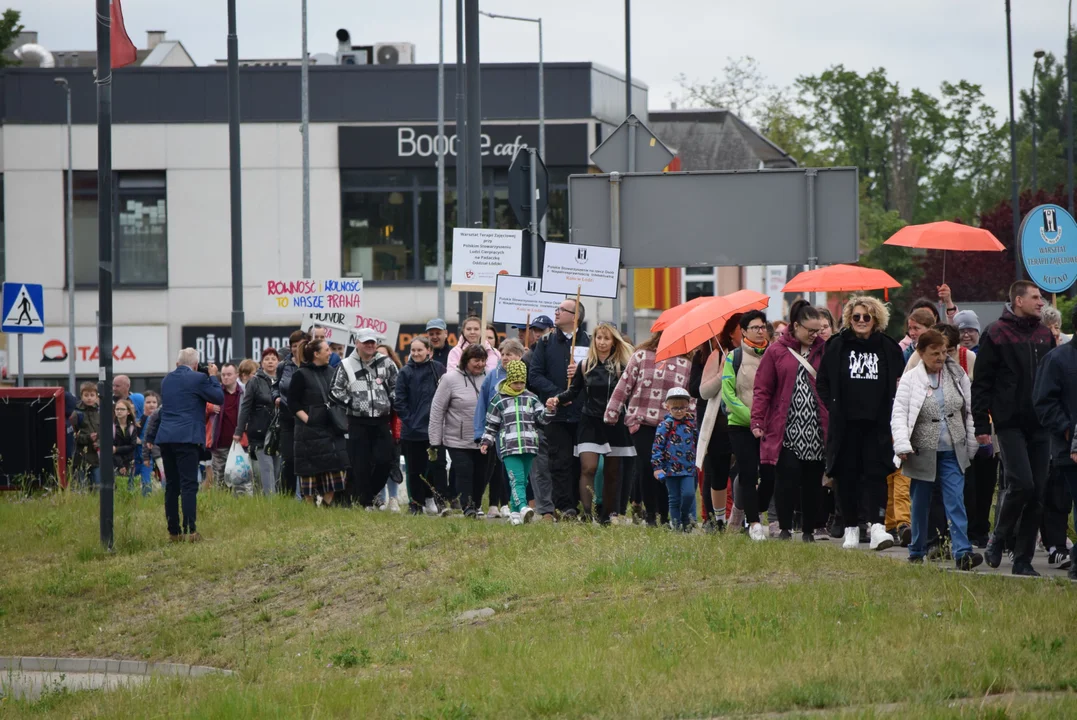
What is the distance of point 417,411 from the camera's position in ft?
53.7

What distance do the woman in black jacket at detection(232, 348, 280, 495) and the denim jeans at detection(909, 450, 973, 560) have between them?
8881mm

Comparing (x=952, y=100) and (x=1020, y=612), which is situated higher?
(x=952, y=100)

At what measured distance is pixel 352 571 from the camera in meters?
13.2

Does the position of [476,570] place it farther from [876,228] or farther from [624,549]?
[876,228]

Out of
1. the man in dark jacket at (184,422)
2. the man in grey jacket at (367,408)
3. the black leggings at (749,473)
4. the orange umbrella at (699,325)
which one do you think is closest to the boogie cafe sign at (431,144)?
the man in grey jacket at (367,408)

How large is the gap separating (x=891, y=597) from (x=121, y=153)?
3731cm

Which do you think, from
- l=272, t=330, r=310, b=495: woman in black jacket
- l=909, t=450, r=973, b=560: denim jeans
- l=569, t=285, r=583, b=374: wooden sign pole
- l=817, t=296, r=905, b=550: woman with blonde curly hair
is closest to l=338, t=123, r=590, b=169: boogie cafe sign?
l=272, t=330, r=310, b=495: woman in black jacket

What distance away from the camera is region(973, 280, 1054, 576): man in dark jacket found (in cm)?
1113

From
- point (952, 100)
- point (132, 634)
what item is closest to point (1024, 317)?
point (132, 634)

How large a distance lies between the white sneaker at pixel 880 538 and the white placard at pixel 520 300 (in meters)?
6.06

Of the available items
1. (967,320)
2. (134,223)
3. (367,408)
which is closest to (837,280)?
(967,320)

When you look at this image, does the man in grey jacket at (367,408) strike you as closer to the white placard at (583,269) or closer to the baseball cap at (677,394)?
the white placard at (583,269)

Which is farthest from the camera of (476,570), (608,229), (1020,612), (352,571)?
(608,229)

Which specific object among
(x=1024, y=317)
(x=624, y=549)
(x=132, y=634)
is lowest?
(x=132, y=634)
